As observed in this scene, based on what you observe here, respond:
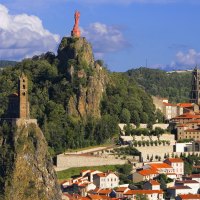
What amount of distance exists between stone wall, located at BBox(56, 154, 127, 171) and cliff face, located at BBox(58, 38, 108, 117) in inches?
376

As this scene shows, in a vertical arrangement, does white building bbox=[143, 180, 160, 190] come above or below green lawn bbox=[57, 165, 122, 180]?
below

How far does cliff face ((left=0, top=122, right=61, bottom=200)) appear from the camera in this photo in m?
79.9

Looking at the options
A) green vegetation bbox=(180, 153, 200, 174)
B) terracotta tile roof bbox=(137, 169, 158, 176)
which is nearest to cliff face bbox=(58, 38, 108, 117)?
green vegetation bbox=(180, 153, 200, 174)

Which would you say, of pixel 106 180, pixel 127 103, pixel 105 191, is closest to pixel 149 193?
pixel 105 191

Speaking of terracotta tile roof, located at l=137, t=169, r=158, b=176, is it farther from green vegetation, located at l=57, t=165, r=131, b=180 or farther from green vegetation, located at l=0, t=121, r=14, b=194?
green vegetation, located at l=0, t=121, r=14, b=194

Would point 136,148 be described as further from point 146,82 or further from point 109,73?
point 146,82

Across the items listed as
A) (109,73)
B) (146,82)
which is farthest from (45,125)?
(146,82)

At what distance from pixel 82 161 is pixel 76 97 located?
39.3 feet

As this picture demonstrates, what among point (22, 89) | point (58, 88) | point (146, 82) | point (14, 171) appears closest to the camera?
point (14, 171)

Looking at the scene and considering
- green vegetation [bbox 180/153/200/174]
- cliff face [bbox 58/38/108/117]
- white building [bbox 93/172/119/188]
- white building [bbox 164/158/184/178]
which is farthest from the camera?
cliff face [bbox 58/38/108/117]

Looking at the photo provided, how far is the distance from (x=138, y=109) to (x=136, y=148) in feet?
32.1

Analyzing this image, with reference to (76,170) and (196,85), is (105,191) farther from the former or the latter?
(196,85)

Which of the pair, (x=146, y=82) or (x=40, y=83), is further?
(x=146, y=82)

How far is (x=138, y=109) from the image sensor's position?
100938mm
